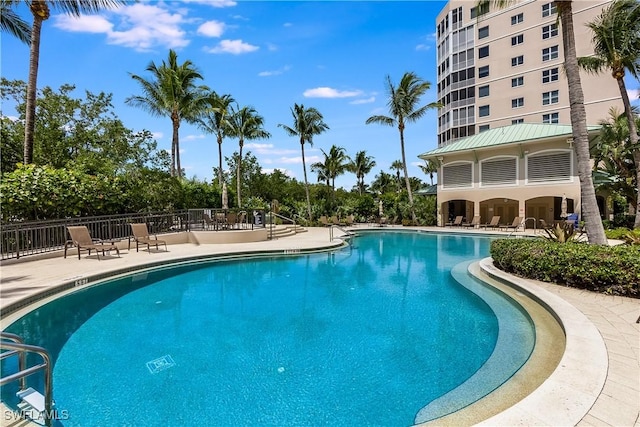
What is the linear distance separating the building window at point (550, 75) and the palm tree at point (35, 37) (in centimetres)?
3573

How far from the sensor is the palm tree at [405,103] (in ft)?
80.6

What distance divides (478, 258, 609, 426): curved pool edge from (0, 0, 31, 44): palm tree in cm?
2031

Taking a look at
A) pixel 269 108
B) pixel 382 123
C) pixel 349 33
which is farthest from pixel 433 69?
pixel 349 33

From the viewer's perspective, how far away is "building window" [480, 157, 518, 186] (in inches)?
915

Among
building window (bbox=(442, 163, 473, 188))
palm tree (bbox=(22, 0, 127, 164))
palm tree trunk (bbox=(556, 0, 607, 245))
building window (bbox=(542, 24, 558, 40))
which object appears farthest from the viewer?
building window (bbox=(542, 24, 558, 40))

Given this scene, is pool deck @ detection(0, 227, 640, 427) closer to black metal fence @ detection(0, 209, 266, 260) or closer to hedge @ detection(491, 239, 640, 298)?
hedge @ detection(491, 239, 640, 298)

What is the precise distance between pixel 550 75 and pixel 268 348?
3828 cm

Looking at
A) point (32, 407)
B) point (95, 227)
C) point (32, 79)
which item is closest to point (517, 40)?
point (32, 79)

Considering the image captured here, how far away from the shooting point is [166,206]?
17.2 m

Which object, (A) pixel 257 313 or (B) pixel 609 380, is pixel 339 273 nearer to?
(A) pixel 257 313

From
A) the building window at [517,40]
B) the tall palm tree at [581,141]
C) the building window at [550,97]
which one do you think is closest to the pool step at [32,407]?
the tall palm tree at [581,141]

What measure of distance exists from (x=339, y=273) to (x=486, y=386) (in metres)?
7.02

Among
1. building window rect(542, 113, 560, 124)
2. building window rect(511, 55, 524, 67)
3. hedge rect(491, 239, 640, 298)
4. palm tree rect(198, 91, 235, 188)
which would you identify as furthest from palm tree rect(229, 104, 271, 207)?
building window rect(542, 113, 560, 124)

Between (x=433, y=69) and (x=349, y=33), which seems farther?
(x=433, y=69)
